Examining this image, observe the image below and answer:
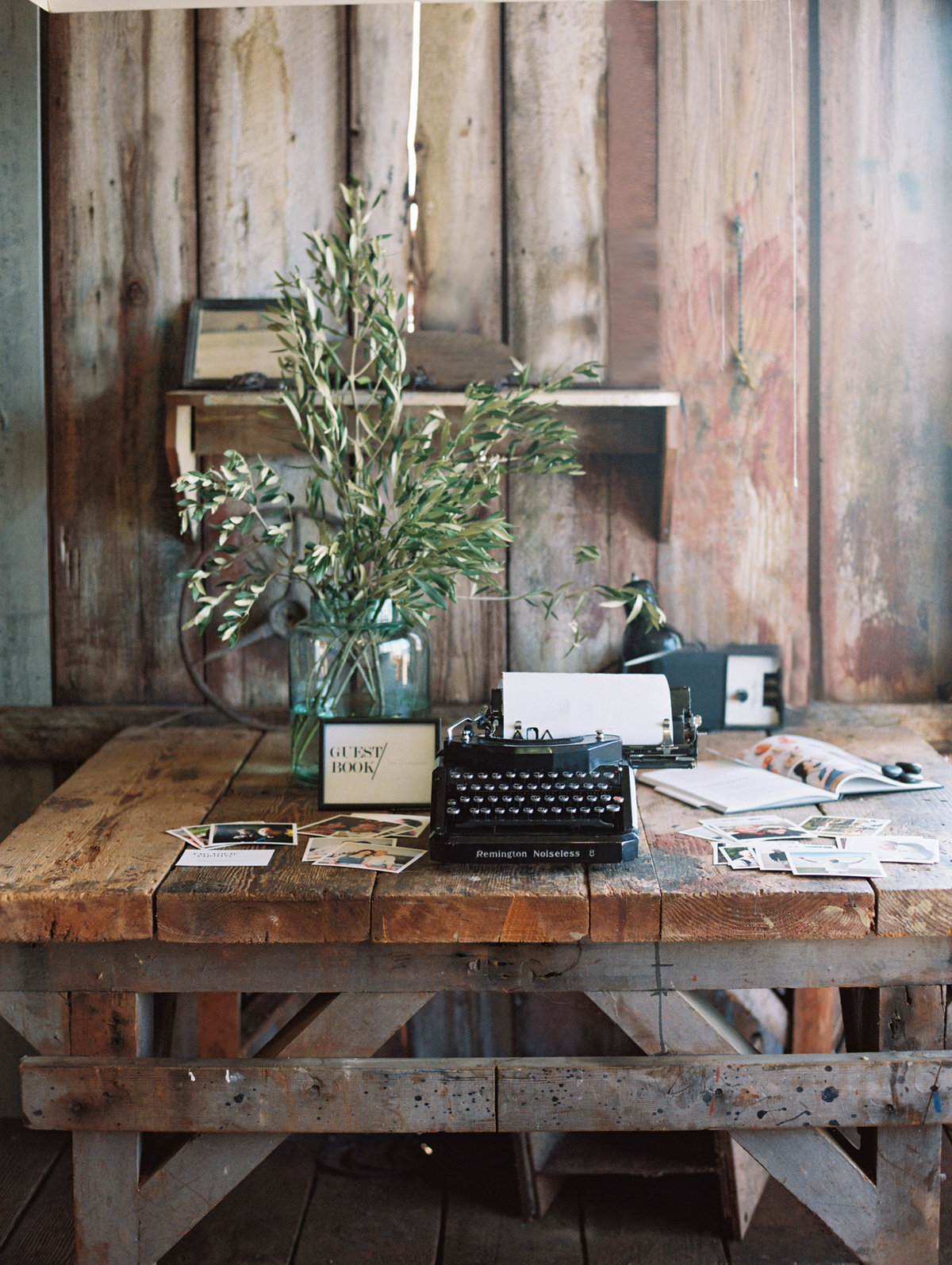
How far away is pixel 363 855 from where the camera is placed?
5.22 ft

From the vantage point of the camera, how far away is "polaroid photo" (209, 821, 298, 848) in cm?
166

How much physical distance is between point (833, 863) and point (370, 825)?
0.71m

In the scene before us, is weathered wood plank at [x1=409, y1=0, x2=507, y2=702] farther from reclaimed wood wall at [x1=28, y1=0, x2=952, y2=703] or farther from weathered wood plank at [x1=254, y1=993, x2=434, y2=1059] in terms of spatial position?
weathered wood plank at [x1=254, y1=993, x2=434, y2=1059]

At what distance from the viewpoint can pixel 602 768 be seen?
1.61m

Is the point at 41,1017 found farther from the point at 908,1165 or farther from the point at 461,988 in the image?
the point at 908,1165

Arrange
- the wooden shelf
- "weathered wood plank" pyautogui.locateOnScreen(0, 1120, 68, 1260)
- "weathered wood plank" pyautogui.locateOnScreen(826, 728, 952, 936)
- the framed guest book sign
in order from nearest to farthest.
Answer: "weathered wood plank" pyautogui.locateOnScreen(826, 728, 952, 936), the framed guest book sign, "weathered wood plank" pyautogui.locateOnScreen(0, 1120, 68, 1260), the wooden shelf

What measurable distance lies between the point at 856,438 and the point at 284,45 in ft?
4.88

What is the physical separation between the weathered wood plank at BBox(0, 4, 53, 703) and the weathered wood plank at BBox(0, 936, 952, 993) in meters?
1.00

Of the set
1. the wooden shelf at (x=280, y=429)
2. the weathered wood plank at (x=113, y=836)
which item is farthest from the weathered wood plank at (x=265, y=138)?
the weathered wood plank at (x=113, y=836)

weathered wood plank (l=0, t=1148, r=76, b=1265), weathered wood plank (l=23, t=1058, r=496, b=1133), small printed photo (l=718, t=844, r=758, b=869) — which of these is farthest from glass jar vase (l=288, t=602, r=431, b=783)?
weathered wood plank (l=0, t=1148, r=76, b=1265)

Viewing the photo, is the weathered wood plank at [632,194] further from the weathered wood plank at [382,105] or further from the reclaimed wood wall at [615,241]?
the weathered wood plank at [382,105]

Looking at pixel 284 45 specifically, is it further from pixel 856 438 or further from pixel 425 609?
pixel 856 438

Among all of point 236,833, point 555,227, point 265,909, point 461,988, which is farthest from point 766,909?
point 555,227

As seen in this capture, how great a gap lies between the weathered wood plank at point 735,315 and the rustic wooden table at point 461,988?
2.92 feet
